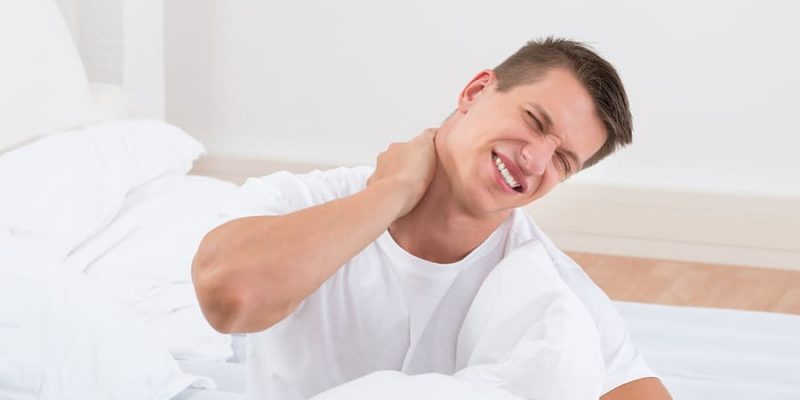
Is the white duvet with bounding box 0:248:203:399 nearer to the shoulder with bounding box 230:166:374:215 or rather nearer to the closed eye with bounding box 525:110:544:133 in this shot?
the shoulder with bounding box 230:166:374:215

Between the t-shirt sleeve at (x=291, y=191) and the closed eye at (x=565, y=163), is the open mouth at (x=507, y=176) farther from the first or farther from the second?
the t-shirt sleeve at (x=291, y=191)

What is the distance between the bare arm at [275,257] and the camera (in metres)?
1.34

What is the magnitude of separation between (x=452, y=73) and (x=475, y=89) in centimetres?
269

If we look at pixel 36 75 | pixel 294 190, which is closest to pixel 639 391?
pixel 294 190

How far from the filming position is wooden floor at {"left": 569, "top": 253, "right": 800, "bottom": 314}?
380 cm

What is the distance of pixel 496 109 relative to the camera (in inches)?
61.9

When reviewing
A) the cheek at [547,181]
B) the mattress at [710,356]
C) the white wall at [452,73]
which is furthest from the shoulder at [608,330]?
the white wall at [452,73]

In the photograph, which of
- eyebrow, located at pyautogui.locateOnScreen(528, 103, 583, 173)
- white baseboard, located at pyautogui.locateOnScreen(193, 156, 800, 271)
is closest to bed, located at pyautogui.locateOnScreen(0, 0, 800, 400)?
eyebrow, located at pyautogui.locateOnScreen(528, 103, 583, 173)

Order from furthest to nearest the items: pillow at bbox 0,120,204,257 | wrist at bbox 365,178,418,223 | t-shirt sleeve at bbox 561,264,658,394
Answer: pillow at bbox 0,120,204,257 → t-shirt sleeve at bbox 561,264,658,394 → wrist at bbox 365,178,418,223

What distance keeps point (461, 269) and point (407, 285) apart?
78mm

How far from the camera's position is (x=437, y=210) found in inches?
62.2

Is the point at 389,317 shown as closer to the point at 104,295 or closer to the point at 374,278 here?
the point at 374,278

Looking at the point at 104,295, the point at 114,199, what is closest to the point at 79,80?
the point at 114,199

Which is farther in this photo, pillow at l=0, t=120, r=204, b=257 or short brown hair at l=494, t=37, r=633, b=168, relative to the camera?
pillow at l=0, t=120, r=204, b=257
